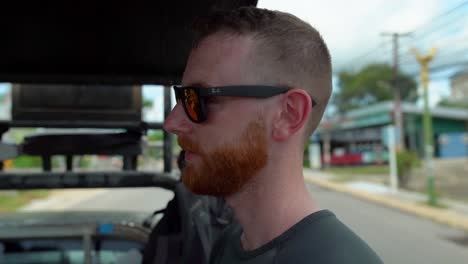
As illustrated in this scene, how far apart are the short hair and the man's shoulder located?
25 centimetres

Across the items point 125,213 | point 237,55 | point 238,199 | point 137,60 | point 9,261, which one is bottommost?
point 9,261

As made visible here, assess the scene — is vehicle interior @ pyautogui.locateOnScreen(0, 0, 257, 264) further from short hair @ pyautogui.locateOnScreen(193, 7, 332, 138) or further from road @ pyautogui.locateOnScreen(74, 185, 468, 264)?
road @ pyautogui.locateOnScreen(74, 185, 468, 264)

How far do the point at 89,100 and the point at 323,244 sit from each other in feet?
5.40

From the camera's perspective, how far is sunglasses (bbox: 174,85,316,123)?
1.11 metres

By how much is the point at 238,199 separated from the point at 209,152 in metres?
0.16

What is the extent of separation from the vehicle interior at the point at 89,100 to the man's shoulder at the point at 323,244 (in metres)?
0.73

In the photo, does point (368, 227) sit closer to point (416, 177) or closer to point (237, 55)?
point (237, 55)

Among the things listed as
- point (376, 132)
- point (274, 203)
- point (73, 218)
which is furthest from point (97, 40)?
point (376, 132)

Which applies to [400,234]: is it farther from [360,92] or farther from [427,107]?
[360,92]

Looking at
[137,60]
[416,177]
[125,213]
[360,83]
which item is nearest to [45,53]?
[137,60]

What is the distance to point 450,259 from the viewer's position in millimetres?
6742

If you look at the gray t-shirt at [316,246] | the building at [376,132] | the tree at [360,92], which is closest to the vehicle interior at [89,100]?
the gray t-shirt at [316,246]

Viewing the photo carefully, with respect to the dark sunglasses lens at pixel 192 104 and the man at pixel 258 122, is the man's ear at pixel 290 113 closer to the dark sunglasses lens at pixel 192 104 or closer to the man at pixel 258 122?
the man at pixel 258 122

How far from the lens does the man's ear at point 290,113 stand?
1.12 m
